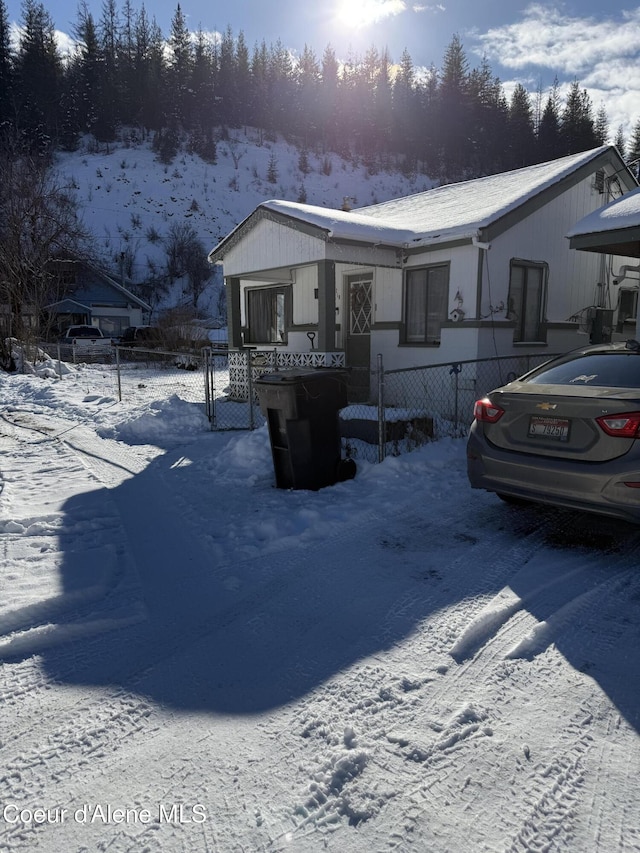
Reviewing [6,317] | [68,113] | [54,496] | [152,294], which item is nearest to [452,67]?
[68,113]

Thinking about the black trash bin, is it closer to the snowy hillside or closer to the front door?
the front door

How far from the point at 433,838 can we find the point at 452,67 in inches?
3468

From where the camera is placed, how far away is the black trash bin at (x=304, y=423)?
5.70 m

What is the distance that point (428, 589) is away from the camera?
3621mm

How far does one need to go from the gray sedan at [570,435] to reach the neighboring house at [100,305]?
1414 inches

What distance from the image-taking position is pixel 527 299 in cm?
1052

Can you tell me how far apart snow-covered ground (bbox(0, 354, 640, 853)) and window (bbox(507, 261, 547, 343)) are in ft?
20.2

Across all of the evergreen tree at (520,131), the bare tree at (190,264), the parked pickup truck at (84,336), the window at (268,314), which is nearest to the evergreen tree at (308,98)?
the evergreen tree at (520,131)

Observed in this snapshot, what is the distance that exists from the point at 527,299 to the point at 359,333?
3445 millimetres

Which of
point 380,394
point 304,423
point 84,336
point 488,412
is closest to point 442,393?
point 380,394

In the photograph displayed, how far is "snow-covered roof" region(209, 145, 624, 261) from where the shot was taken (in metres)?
9.39

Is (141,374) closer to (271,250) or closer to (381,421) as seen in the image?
(271,250)

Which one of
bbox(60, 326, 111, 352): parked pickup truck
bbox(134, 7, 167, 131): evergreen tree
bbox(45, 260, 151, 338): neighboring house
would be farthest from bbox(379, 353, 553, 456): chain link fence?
bbox(134, 7, 167, 131): evergreen tree

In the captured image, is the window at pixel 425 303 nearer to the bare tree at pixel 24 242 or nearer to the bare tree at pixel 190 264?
the bare tree at pixel 24 242
